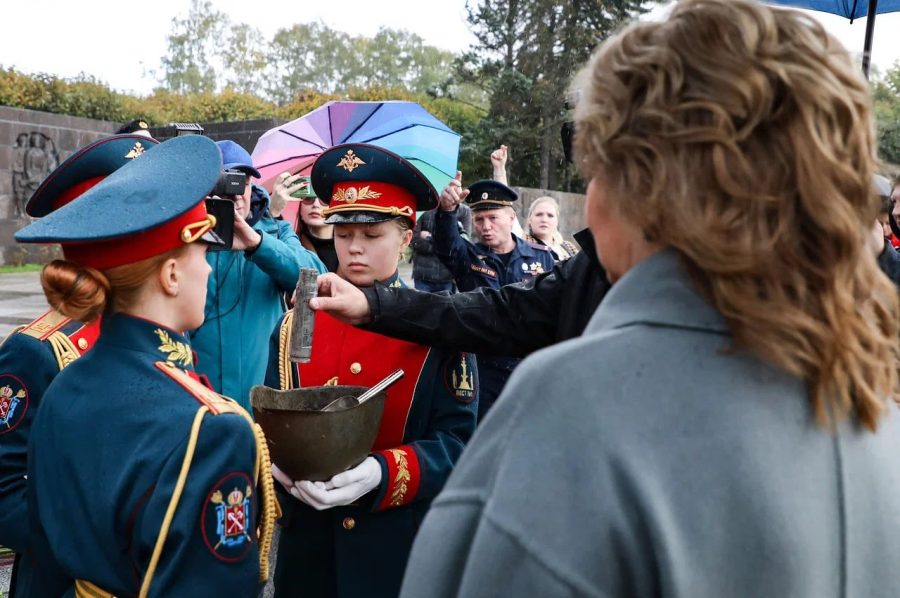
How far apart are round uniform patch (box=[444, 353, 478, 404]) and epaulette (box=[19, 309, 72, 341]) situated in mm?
1087

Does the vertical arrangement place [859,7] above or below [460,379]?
above

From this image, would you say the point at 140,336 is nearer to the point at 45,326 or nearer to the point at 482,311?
the point at 45,326

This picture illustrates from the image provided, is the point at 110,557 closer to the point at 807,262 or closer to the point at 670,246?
the point at 670,246

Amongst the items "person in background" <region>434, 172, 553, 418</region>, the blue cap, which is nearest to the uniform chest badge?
the blue cap

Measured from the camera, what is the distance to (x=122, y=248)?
1.66 m

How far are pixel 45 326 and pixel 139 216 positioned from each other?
87 cm

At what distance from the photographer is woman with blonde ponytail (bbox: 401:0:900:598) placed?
2.92 feet

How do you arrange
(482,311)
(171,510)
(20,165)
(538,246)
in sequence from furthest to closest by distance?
(20,165)
(538,246)
(482,311)
(171,510)

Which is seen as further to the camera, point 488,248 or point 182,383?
point 488,248

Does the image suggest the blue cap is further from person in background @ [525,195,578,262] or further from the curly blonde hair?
person in background @ [525,195,578,262]

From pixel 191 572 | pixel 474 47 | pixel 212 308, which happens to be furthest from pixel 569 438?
pixel 474 47

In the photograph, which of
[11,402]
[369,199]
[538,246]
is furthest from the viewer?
[538,246]

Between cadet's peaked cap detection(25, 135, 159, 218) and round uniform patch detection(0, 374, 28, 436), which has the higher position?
cadet's peaked cap detection(25, 135, 159, 218)

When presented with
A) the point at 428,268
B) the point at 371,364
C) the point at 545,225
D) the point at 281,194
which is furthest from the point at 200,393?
the point at 545,225
